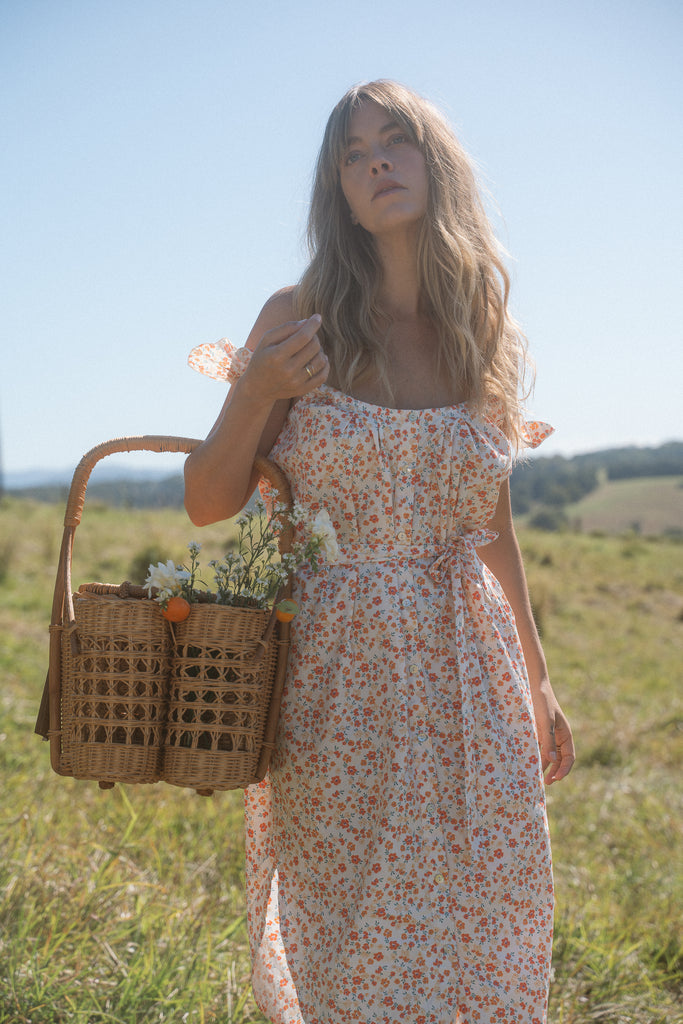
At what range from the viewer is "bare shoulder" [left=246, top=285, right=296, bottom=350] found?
6.79ft

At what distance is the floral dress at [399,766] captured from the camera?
1.73m

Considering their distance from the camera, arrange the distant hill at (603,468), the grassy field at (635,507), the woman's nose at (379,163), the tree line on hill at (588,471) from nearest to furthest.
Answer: the woman's nose at (379,163) < the grassy field at (635,507) < the tree line on hill at (588,471) < the distant hill at (603,468)

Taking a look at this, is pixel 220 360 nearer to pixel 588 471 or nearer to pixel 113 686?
pixel 113 686

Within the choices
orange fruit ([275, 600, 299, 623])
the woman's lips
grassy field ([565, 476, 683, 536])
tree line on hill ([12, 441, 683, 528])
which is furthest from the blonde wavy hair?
tree line on hill ([12, 441, 683, 528])

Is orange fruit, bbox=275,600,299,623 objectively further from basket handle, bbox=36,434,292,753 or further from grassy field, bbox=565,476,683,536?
grassy field, bbox=565,476,683,536

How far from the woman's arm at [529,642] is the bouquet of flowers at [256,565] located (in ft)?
2.06

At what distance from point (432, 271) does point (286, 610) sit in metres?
0.95

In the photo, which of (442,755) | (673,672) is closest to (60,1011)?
(442,755)

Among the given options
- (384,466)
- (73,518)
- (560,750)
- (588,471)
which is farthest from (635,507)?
(73,518)

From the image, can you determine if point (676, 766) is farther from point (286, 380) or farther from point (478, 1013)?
point (286, 380)

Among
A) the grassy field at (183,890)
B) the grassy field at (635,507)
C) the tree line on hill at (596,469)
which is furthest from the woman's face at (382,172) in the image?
the tree line on hill at (596,469)

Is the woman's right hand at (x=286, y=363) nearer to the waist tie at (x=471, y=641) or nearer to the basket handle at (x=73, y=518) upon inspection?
the basket handle at (x=73, y=518)

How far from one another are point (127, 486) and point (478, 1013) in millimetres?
2880

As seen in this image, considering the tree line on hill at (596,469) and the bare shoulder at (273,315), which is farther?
the tree line on hill at (596,469)
